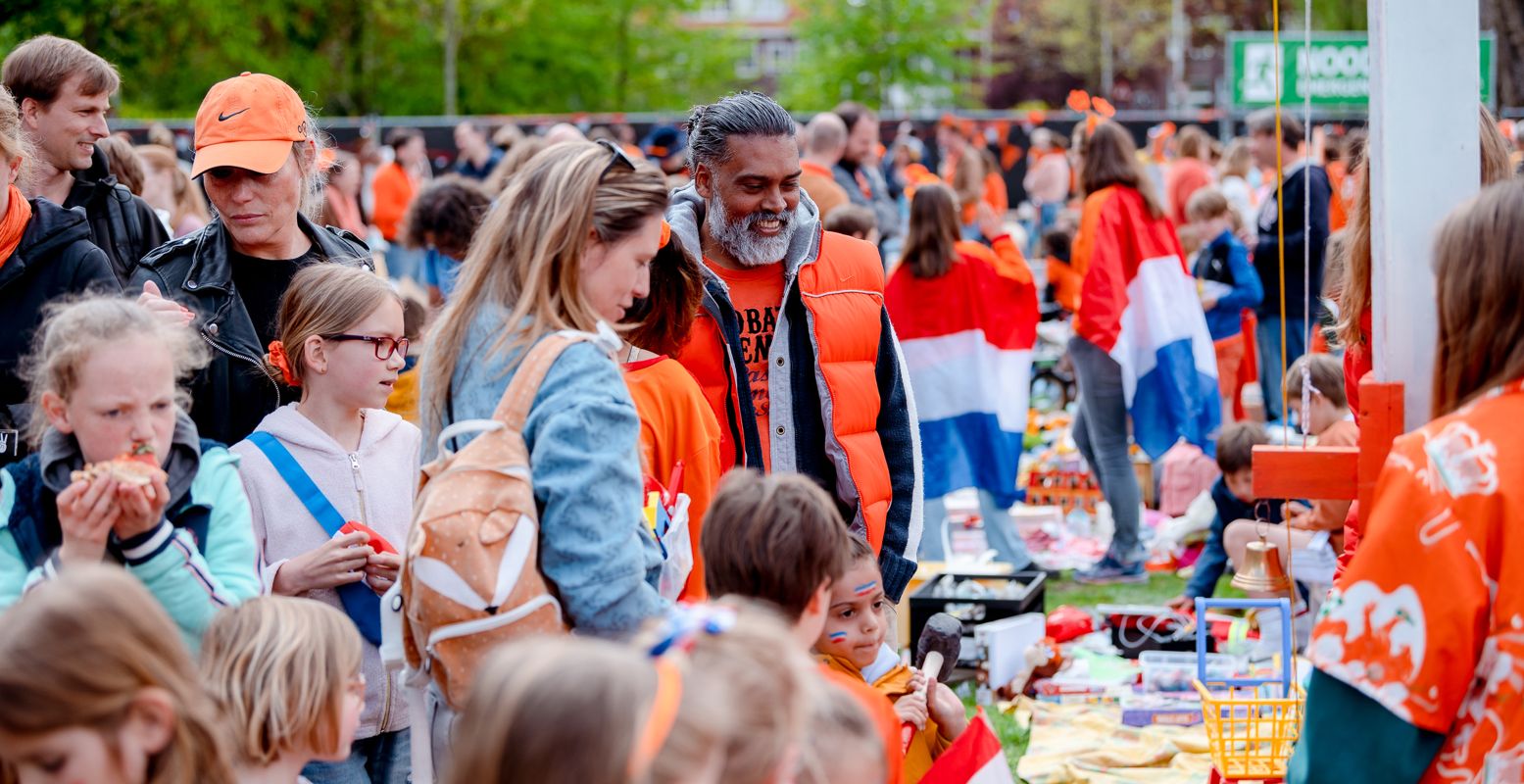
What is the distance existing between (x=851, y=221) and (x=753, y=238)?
3.43m

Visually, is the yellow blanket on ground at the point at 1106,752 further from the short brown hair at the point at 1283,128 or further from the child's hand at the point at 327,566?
the short brown hair at the point at 1283,128

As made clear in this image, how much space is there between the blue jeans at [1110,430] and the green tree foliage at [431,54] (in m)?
24.4

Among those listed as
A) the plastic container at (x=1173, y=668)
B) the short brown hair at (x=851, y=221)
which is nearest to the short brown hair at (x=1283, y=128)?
the short brown hair at (x=851, y=221)

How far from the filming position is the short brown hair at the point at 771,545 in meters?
2.61

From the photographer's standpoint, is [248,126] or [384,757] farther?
[248,126]

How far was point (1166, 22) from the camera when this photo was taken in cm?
5078

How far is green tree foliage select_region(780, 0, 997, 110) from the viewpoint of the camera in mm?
39188

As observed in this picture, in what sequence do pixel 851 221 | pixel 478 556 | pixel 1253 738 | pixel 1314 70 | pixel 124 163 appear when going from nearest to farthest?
1. pixel 478 556
2. pixel 1253 738
3. pixel 124 163
4. pixel 851 221
5. pixel 1314 70

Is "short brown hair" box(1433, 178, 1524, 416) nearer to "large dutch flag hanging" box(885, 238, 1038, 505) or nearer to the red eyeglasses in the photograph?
the red eyeglasses

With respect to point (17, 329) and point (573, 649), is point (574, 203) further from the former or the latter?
point (17, 329)

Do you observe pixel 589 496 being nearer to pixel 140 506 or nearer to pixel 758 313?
pixel 140 506

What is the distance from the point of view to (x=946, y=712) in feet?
10.9

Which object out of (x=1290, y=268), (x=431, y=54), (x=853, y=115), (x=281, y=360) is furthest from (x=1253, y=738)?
(x=431, y=54)

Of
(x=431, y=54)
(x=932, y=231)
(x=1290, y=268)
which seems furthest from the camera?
(x=431, y=54)
